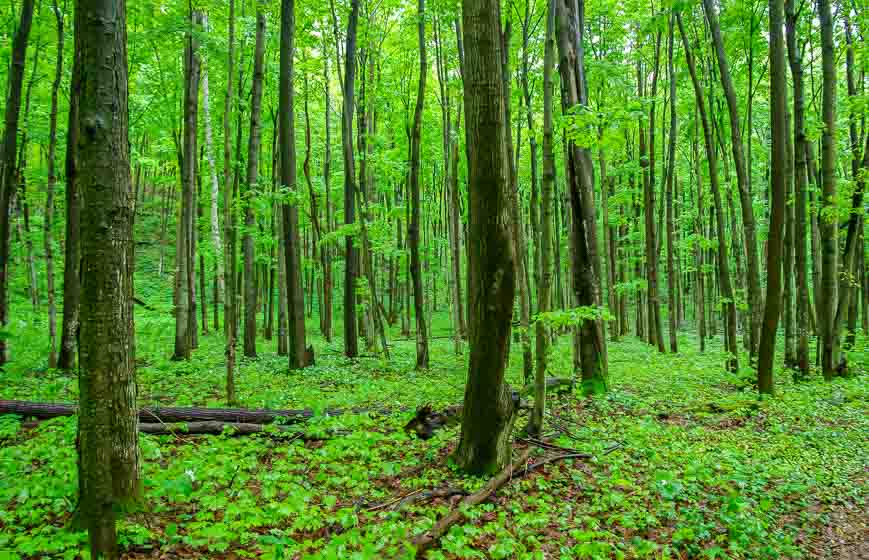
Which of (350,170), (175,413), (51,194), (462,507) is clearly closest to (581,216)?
(462,507)

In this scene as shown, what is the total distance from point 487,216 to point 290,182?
315 inches

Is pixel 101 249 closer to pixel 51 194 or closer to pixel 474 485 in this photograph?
pixel 474 485

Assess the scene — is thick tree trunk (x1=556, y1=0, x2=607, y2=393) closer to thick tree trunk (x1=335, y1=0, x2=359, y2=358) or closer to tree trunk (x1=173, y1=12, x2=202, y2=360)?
thick tree trunk (x1=335, y1=0, x2=359, y2=358)

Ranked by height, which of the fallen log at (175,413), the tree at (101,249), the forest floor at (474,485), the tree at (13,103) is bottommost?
the forest floor at (474,485)

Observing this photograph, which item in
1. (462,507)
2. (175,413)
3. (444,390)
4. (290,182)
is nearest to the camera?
(462,507)

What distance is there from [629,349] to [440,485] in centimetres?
1408

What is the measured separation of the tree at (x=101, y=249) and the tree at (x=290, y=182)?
25.3 ft

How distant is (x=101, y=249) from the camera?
9.69ft

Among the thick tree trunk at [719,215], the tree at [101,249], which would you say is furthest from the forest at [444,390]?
the thick tree trunk at [719,215]

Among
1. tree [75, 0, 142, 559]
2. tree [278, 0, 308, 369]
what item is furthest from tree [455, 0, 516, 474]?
tree [278, 0, 308, 369]

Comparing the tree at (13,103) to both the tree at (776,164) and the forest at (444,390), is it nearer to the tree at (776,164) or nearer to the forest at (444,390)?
the forest at (444,390)

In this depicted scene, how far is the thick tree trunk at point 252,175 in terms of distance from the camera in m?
9.00

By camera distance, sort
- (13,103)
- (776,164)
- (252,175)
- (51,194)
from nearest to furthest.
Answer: (776,164), (13,103), (51,194), (252,175)

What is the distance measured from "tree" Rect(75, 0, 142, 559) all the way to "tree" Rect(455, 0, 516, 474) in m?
2.50
